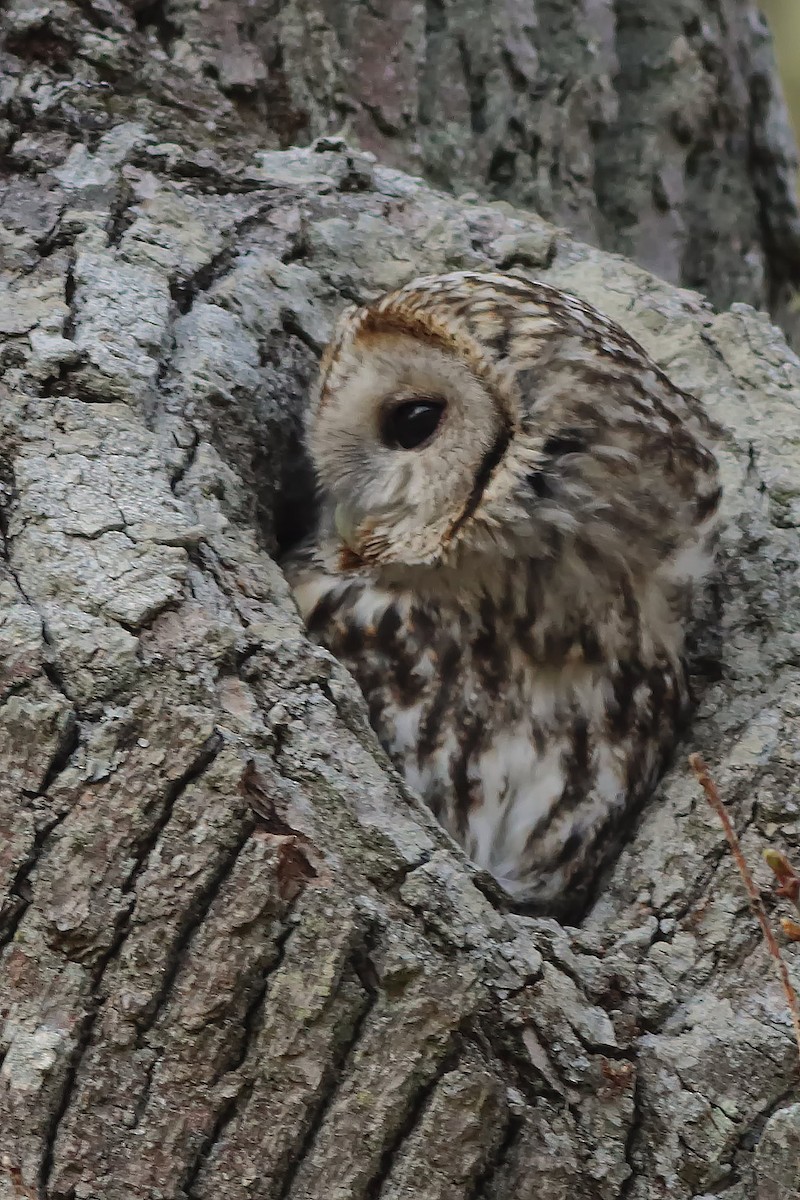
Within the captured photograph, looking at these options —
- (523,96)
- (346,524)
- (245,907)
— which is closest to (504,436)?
(346,524)

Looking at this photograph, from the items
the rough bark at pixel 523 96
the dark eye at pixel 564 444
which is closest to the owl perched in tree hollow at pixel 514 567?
the dark eye at pixel 564 444

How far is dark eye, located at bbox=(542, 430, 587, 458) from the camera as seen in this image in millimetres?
1255

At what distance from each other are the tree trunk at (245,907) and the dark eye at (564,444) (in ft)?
1.06

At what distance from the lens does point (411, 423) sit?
4.61 feet

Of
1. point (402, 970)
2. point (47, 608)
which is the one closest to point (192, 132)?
point (47, 608)

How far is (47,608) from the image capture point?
3.51ft

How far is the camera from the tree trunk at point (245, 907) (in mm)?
980

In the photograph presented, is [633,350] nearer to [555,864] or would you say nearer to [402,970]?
[555,864]

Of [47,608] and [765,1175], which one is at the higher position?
[47,608]

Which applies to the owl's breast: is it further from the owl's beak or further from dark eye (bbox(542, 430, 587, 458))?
dark eye (bbox(542, 430, 587, 458))

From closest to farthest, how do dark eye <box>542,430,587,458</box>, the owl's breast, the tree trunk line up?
the tree trunk, dark eye <box>542,430,587,458</box>, the owl's breast

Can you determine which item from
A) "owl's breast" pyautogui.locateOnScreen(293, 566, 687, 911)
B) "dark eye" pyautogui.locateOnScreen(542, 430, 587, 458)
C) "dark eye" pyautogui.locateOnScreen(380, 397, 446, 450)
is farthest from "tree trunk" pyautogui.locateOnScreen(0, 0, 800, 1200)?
"dark eye" pyautogui.locateOnScreen(542, 430, 587, 458)

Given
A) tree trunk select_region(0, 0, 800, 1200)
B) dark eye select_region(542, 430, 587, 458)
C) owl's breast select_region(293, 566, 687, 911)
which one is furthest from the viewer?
owl's breast select_region(293, 566, 687, 911)

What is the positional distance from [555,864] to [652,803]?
133 mm
